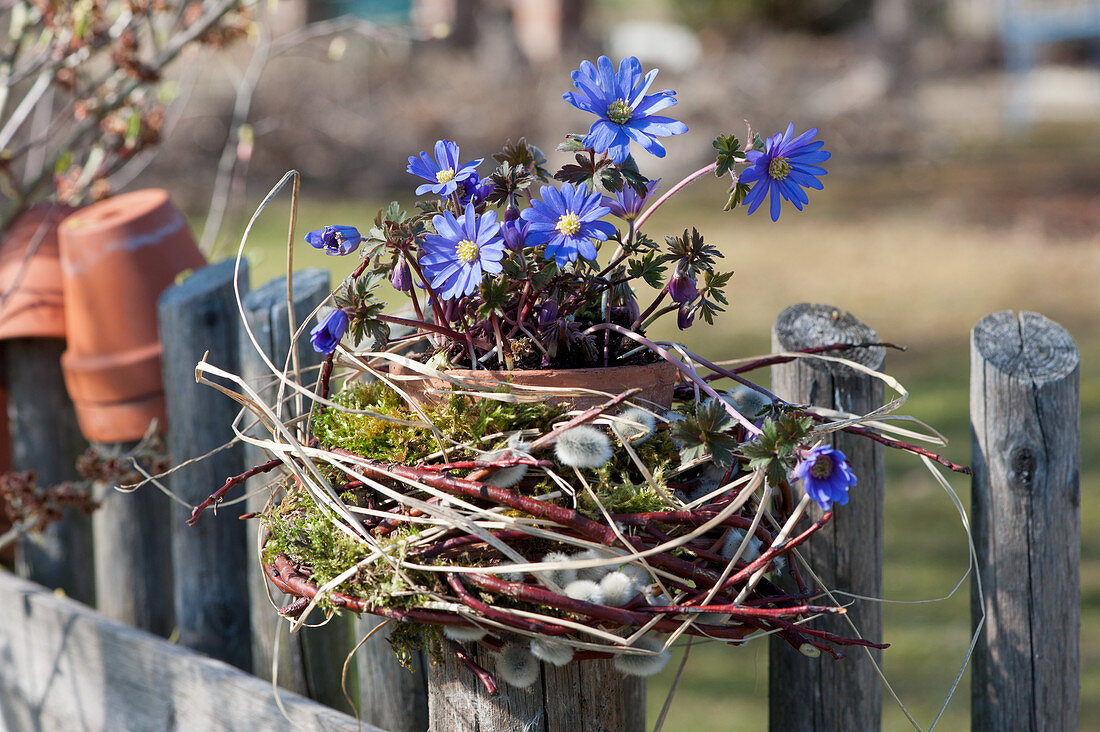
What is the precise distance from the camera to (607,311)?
1286 mm

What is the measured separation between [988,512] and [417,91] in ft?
33.1

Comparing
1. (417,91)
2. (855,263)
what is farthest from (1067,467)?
(417,91)

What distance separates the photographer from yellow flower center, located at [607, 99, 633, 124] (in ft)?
3.90

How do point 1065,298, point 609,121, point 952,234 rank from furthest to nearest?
point 952,234 < point 1065,298 < point 609,121

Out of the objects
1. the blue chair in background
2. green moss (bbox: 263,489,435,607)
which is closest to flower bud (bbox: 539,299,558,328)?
green moss (bbox: 263,489,435,607)

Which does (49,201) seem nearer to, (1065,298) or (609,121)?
(609,121)

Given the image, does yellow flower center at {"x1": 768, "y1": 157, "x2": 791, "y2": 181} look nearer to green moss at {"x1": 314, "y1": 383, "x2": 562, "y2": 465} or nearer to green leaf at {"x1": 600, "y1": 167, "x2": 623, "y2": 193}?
green leaf at {"x1": 600, "y1": 167, "x2": 623, "y2": 193}

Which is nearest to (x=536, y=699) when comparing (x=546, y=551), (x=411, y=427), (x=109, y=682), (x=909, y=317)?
(x=546, y=551)

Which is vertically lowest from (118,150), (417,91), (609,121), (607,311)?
(607,311)

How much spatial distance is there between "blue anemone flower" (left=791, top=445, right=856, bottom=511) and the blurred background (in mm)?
1574

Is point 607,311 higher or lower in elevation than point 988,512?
higher

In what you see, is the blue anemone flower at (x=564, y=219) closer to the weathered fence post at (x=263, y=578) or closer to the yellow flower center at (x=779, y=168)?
the yellow flower center at (x=779, y=168)

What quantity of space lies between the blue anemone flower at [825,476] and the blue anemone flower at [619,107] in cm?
37

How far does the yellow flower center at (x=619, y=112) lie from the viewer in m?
1.19
